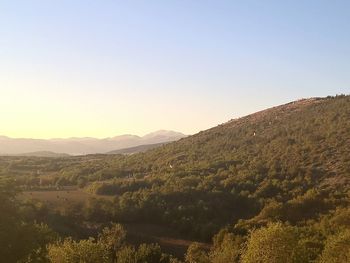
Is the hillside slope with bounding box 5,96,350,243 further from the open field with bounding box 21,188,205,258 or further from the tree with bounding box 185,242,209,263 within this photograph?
the tree with bounding box 185,242,209,263

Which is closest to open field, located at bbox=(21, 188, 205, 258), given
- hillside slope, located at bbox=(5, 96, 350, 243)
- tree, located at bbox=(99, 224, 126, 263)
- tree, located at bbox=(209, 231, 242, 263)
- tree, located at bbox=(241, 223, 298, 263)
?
hillside slope, located at bbox=(5, 96, 350, 243)

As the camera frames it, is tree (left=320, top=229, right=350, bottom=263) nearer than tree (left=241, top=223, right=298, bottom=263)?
Yes

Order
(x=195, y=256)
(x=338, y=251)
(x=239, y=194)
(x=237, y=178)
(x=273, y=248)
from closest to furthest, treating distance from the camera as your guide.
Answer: (x=338, y=251) → (x=273, y=248) → (x=195, y=256) → (x=239, y=194) → (x=237, y=178)

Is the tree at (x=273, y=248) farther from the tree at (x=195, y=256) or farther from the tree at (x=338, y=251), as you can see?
the tree at (x=195, y=256)

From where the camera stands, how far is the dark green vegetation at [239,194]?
121 ft

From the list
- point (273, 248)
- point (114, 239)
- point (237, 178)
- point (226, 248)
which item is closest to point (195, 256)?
point (226, 248)

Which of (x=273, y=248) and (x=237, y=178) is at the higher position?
(x=237, y=178)

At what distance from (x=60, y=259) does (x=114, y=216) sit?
30.2m

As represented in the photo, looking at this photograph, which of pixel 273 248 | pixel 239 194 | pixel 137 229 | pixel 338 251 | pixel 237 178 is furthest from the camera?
pixel 237 178

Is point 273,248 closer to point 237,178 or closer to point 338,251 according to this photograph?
point 338,251

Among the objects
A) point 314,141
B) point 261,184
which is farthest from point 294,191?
point 314,141

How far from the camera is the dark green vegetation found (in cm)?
3681

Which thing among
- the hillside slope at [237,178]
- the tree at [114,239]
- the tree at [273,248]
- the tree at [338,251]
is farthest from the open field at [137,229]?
the tree at [338,251]

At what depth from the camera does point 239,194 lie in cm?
6225
